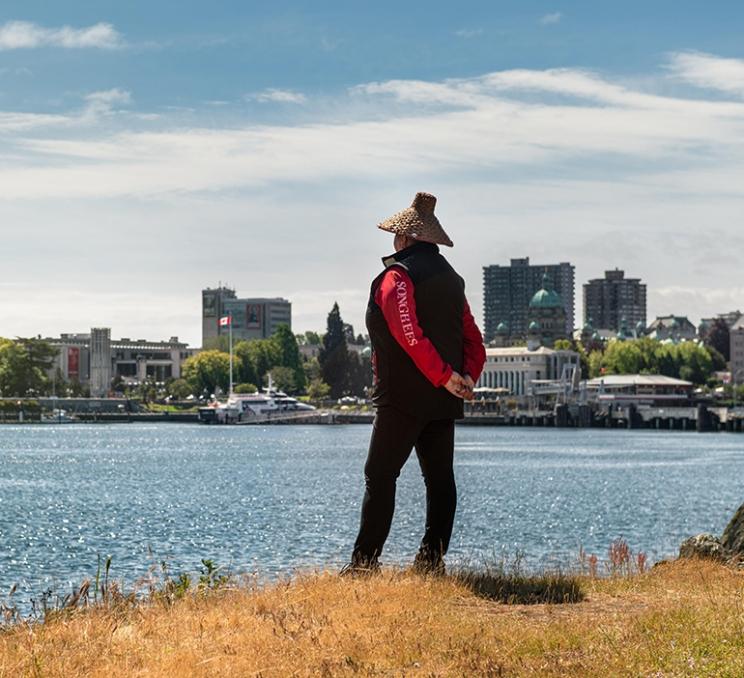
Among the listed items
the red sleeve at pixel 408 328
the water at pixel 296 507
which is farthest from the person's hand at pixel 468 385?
the water at pixel 296 507

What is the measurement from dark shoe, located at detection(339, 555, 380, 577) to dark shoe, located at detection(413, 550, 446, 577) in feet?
1.19

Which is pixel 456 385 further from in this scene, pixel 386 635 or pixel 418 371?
pixel 386 635

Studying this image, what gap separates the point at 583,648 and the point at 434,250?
4574 millimetres

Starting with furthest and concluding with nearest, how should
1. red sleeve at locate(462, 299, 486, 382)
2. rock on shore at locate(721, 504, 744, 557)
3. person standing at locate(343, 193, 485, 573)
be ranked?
rock on shore at locate(721, 504, 744, 557) < red sleeve at locate(462, 299, 486, 382) < person standing at locate(343, 193, 485, 573)

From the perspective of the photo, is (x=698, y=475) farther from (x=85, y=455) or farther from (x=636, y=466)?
(x=85, y=455)

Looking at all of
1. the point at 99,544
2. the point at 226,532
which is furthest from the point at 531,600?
the point at 226,532

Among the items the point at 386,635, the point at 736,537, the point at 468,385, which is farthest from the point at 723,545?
the point at 386,635

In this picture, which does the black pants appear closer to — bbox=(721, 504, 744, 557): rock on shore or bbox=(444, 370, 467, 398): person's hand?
bbox=(444, 370, 467, 398): person's hand

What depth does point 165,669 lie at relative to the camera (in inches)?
395

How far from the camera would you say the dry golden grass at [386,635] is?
10.1 m

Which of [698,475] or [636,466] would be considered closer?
[698,475]

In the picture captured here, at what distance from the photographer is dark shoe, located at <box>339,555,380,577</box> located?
13.7 metres

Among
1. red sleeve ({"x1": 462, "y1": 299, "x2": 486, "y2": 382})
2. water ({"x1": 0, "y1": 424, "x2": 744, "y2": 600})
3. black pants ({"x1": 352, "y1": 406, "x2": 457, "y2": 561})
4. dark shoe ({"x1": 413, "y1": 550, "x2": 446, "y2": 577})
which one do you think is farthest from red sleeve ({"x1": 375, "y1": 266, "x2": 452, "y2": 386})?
water ({"x1": 0, "y1": 424, "x2": 744, "y2": 600})

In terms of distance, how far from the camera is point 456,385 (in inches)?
537
